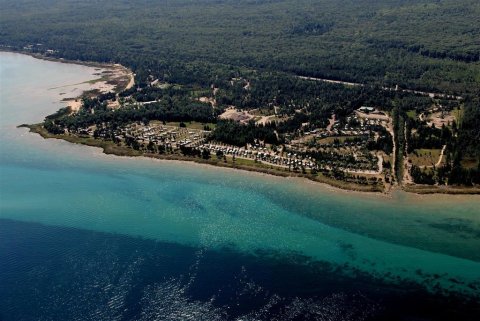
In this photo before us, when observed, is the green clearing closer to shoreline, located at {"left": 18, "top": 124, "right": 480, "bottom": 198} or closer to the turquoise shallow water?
shoreline, located at {"left": 18, "top": 124, "right": 480, "bottom": 198}

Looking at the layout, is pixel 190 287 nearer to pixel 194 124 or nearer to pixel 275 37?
pixel 194 124

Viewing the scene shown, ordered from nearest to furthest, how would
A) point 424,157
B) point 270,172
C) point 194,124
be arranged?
point 270,172 < point 424,157 < point 194,124

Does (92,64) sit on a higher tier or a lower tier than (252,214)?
higher

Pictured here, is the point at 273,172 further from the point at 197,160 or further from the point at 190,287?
the point at 190,287

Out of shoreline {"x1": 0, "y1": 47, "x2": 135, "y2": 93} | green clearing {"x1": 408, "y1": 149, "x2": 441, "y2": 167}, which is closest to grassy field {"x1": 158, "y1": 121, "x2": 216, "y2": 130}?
shoreline {"x1": 0, "y1": 47, "x2": 135, "y2": 93}

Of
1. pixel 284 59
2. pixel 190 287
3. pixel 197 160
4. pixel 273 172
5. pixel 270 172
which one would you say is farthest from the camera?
pixel 284 59

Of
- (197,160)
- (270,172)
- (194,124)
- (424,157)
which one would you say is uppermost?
(194,124)

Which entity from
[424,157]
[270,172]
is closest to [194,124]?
[270,172]

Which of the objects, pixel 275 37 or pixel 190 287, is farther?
pixel 275 37

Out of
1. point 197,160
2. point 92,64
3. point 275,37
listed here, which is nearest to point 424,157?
point 197,160
